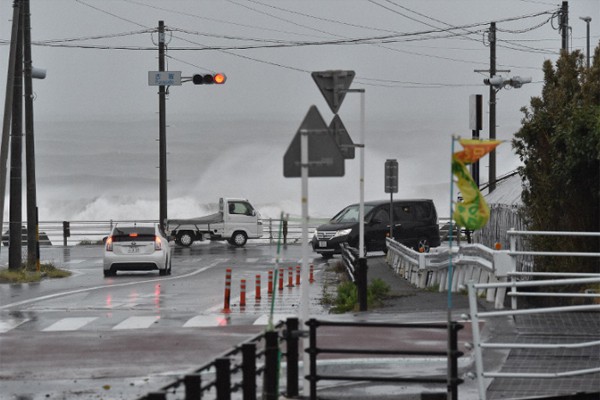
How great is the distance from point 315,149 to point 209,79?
35920 millimetres

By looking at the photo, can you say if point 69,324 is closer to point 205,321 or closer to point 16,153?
point 205,321

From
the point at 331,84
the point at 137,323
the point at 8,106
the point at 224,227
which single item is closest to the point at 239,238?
the point at 224,227

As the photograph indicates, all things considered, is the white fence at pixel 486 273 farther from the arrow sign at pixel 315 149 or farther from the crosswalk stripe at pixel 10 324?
the crosswalk stripe at pixel 10 324

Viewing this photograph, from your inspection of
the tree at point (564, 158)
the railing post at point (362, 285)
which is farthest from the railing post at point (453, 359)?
the tree at point (564, 158)

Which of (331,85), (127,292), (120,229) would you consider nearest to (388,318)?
(331,85)

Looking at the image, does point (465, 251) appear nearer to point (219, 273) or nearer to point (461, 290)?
point (461, 290)

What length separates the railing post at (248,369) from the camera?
11789mm

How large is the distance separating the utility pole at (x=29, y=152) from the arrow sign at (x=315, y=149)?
25786mm

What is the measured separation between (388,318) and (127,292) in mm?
9884

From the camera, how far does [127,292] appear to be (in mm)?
31047

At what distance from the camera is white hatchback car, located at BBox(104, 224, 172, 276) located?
123 feet

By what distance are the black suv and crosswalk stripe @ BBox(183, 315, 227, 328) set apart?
848 inches

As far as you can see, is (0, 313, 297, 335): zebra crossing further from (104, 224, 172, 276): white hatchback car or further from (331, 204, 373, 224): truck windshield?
(331, 204, 373, 224): truck windshield

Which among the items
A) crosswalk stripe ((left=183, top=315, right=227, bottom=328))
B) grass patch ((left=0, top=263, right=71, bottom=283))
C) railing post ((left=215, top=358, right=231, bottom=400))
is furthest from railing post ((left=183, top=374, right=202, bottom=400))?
grass patch ((left=0, top=263, right=71, bottom=283))
